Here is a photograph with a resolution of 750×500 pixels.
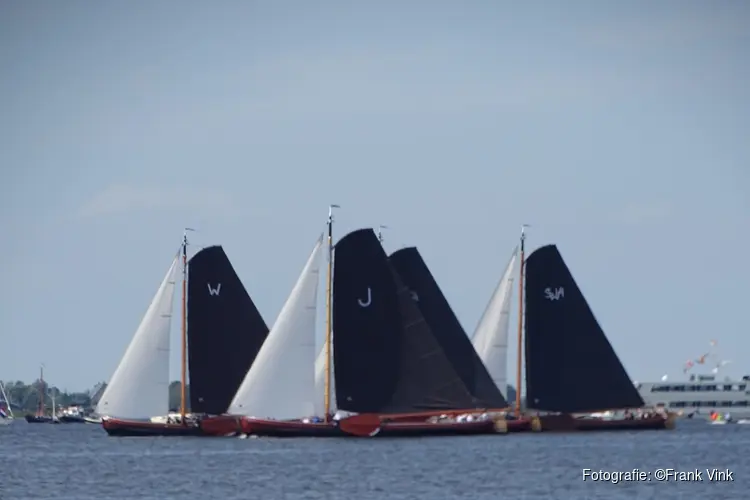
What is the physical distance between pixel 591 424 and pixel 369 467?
1164 inches

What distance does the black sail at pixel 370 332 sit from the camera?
92188 millimetres

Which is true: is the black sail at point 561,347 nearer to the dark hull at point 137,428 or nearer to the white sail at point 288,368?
the white sail at point 288,368

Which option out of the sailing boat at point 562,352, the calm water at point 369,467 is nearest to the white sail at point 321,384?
the calm water at point 369,467

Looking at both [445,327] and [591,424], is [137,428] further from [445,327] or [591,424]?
[591,424]

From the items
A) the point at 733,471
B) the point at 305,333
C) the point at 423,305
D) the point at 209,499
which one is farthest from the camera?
the point at 423,305

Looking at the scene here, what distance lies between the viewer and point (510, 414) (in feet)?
348

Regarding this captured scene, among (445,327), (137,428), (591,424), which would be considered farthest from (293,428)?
(591,424)

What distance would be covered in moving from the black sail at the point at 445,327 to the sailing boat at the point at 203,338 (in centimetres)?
831

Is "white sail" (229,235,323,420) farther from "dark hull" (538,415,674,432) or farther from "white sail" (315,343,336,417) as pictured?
"dark hull" (538,415,674,432)

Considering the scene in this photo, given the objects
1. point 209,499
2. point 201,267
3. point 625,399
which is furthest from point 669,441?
point 209,499

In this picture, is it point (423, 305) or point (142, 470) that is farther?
point (423, 305)

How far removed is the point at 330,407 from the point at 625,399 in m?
16.9

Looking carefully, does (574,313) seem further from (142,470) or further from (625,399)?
(142,470)

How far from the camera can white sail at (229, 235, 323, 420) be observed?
91.9 metres
